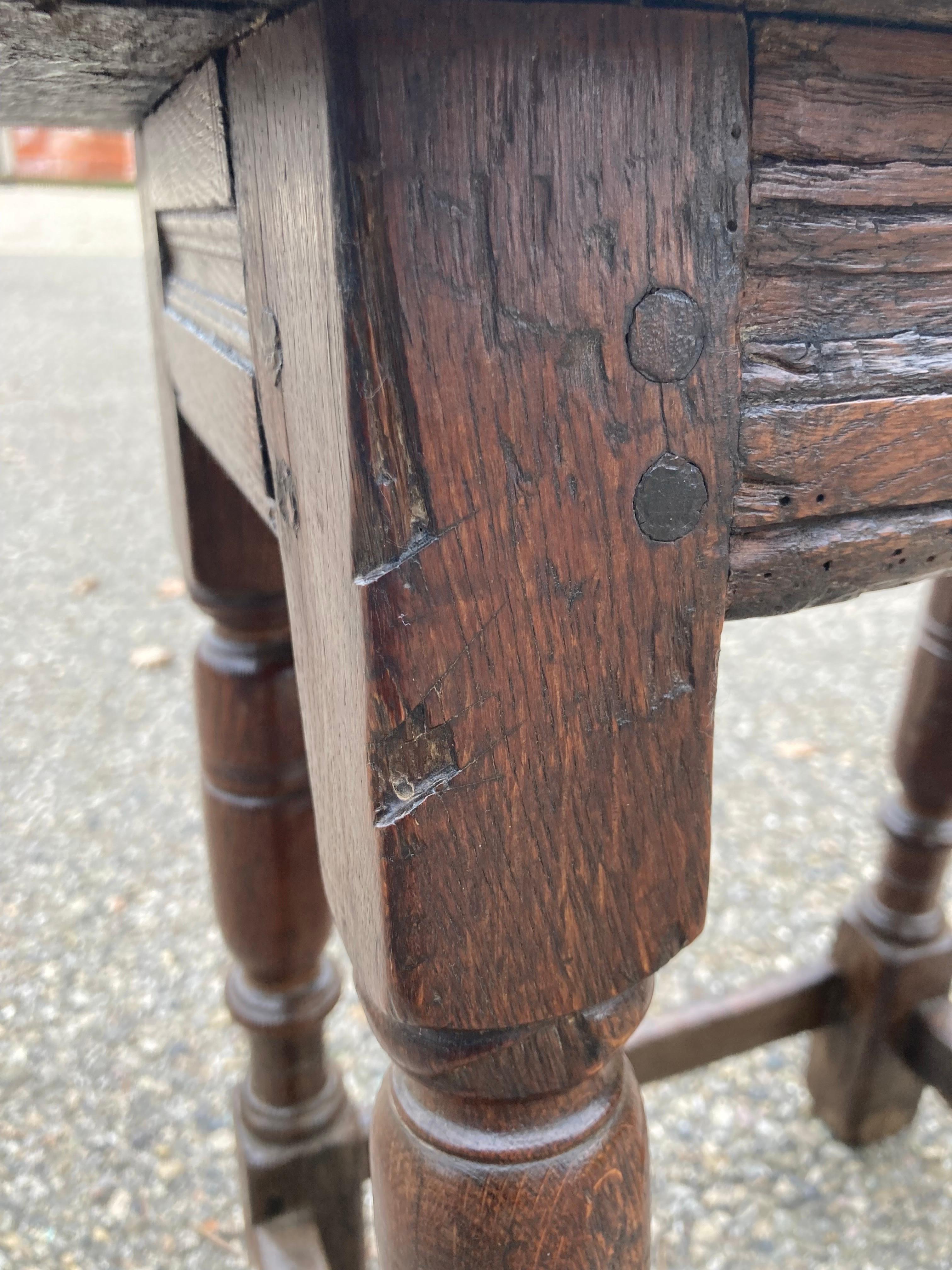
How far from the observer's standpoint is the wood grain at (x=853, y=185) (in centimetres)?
36

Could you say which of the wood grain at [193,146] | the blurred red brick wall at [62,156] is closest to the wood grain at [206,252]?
the wood grain at [193,146]

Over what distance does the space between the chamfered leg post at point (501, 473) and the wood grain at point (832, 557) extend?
0.10 feet

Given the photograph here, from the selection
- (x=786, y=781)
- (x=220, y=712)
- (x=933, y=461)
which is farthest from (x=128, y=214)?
(x=933, y=461)

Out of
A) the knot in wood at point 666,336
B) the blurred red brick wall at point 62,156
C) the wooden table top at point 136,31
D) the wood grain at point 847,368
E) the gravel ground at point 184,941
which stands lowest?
the gravel ground at point 184,941

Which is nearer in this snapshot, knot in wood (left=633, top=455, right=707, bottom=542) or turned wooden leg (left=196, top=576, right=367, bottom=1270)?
knot in wood (left=633, top=455, right=707, bottom=542)

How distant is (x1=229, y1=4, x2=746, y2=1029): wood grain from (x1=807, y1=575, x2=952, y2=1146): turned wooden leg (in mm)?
859

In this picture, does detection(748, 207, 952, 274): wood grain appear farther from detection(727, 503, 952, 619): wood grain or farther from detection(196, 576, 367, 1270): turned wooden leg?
detection(196, 576, 367, 1270): turned wooden leg

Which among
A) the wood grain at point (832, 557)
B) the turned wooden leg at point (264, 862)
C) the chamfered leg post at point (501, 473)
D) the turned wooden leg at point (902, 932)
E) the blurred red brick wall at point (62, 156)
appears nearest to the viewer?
the chamfered leg post at point (501, 473)

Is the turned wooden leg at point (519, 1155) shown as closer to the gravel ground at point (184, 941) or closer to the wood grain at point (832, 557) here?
the wood grain at point (832, 557)

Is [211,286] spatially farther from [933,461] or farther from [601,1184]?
[601,1184]

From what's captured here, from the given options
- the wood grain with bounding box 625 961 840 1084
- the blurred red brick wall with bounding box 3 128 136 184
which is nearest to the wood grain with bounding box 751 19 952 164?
the wood grain with bounding box 625 961 840 1084

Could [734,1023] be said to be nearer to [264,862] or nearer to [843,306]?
[264,862]

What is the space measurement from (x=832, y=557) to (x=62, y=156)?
9.63 metres

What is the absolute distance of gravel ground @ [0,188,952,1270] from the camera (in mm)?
1254
